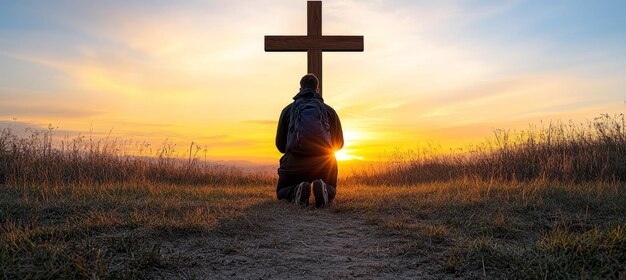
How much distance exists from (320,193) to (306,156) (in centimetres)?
64

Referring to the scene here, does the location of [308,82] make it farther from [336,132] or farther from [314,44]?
[314,44]

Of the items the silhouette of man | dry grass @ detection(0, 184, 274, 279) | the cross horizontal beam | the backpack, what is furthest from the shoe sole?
the cross horizontal beam

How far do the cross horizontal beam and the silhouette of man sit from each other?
2.09 m

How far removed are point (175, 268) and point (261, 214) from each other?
1.93 metres

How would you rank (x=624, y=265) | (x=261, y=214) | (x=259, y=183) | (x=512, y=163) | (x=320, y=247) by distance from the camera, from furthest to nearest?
(x=259, y=183) < (x=512, y=163) < (x=261, y=214) < (x=320, y=247) < (x=624, y=265)

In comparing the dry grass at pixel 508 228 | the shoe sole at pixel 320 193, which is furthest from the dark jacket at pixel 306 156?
the dry grass at pixel 508 228

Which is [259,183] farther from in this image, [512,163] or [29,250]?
[29,250]

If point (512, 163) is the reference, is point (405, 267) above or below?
below

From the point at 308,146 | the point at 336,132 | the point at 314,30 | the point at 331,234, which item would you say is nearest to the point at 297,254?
the point at 331,234

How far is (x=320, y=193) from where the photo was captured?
6.00 metres

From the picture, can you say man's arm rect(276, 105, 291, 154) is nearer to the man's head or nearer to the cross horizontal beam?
the man's head

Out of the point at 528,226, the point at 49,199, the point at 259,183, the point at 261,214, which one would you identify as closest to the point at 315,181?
the point at 261,214

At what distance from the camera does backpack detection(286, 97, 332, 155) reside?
6.19 metres

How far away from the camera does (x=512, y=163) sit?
10.4m
